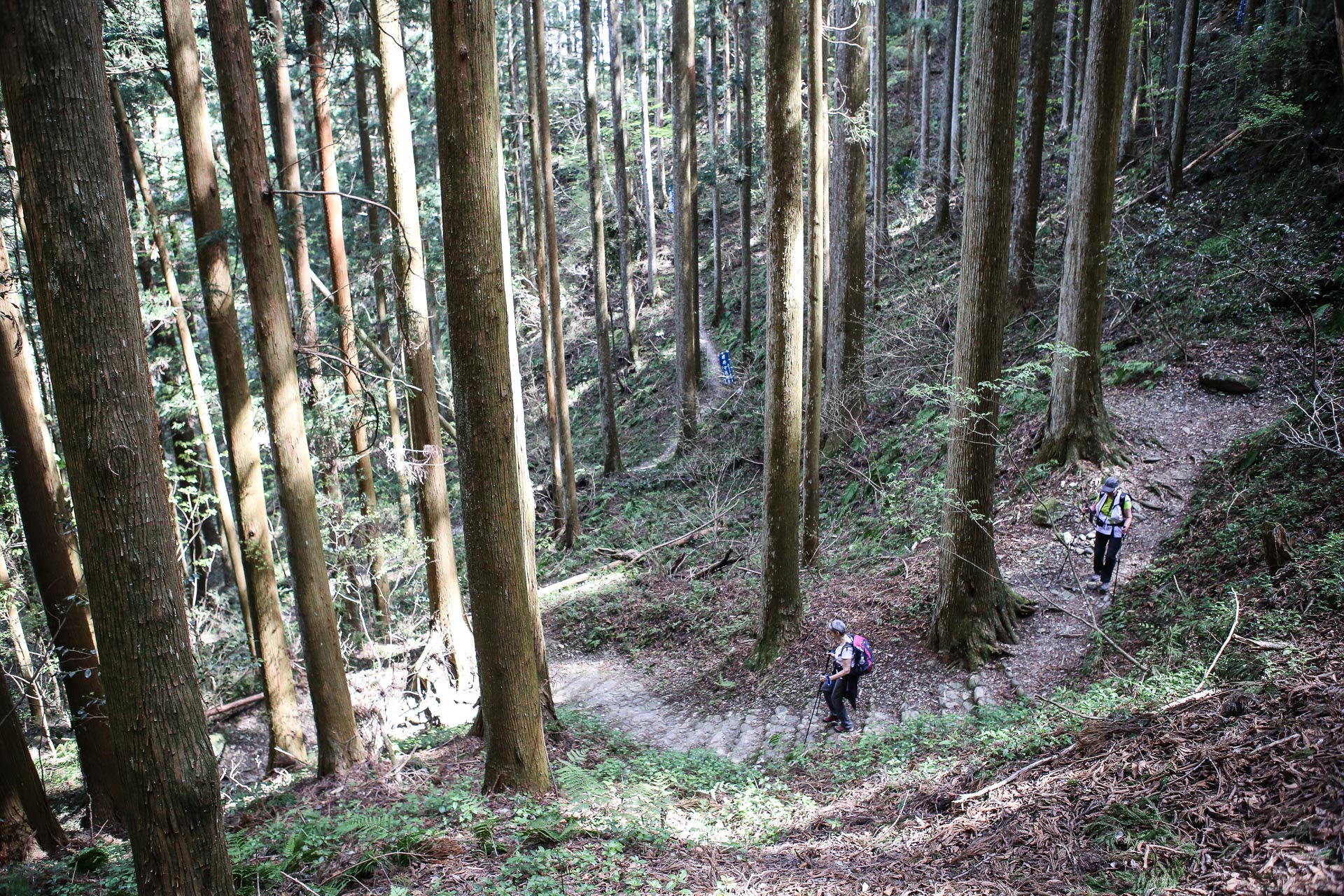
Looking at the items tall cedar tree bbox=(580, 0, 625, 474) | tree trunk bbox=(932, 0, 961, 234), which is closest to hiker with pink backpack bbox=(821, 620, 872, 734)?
tall cedar tree bbox=(580, 0, 625, 474)

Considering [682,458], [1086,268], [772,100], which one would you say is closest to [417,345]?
[772,100]

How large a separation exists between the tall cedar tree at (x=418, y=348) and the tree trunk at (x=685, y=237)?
10.3m

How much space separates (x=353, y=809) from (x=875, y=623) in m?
6.85

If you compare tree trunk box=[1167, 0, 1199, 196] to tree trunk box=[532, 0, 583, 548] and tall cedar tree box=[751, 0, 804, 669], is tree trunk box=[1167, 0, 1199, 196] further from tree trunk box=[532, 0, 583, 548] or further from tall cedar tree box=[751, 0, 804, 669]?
tree trunk box=[532, 0, 583, 548]

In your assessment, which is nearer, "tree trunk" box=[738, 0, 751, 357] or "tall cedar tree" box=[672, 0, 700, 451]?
"tall cedar tree" box=[672, 0, 700, 451]

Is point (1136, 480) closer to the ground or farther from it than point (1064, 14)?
closer to the ground

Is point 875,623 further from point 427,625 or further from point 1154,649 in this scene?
point 427,625

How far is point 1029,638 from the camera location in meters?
8.73

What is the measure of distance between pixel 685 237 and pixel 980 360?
13.3m

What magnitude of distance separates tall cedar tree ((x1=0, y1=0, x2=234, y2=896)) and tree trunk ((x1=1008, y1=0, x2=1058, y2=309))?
1279cm

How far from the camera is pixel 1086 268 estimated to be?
430 inches

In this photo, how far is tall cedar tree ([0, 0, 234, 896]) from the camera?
319cm

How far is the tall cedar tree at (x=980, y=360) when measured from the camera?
762 cm

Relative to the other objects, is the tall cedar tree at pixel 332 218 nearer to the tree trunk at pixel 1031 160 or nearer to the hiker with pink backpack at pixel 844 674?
the hiker with pink backpack at pixel 844 674
